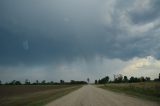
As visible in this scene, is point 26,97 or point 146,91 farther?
point 146,91

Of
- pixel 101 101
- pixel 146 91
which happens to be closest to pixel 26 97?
pixel 101 101

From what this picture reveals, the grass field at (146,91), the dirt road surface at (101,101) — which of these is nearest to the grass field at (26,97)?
the dirt road surface at (101,101)

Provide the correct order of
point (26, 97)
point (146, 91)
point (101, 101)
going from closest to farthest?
point (101, 101)
point (26, 97)
point (146, 91)

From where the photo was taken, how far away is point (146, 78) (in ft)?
568

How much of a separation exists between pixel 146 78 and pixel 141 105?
520ft

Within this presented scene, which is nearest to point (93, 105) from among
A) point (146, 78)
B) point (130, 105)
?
point (130, 105)

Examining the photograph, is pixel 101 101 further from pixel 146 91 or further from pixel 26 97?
pixel 146 91

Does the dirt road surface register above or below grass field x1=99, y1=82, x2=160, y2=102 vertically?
below

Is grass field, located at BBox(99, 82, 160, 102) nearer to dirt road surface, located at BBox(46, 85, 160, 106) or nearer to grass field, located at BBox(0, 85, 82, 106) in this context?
dirt road surface, located at BBox(46, 85, 160, 106)

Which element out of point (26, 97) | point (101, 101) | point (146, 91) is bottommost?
point (101, 101)

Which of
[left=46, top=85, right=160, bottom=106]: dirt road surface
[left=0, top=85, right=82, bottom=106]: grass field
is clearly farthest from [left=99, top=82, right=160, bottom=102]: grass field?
[left=0, top=85, right=82, bottom=106]: grass field

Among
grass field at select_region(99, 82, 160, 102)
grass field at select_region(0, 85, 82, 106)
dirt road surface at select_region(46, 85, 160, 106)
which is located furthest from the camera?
grass field at select_region(99, 82, 160, 102)

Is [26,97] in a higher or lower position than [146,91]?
lower

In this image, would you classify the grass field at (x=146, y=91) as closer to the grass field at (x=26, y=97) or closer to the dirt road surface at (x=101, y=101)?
the dirt road surface at (x=101, y=101)
